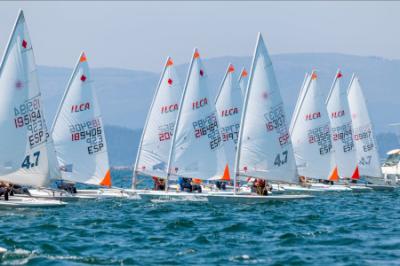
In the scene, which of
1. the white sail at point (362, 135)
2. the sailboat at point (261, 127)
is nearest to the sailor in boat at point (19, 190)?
the sailboat at point (261, 127)

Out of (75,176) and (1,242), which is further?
(75,176)

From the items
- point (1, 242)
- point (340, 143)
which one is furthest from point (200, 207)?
point (340, 143)

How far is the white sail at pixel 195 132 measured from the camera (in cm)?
4909

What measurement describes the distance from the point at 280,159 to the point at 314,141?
523 inches

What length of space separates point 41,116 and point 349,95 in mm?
32604

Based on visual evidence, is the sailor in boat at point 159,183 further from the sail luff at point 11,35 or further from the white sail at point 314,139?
the sail luff at point 11,35

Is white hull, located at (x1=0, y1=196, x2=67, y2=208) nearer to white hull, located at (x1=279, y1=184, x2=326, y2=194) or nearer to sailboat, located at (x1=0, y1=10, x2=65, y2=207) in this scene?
sailboat, located at (x1=0, y1=10, x2=65, y2=207)

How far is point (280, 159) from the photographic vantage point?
158 feet

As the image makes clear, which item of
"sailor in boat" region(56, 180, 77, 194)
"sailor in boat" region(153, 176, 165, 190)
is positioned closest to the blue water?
"sailor in boat" region(56, 180, 77, 194)

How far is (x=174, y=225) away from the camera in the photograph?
119 ft

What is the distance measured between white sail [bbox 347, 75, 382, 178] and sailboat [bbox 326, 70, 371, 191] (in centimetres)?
307

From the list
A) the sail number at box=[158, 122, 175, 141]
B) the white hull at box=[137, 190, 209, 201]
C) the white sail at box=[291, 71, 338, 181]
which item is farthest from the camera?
the white sail at box=[291, 71, 338, 181]

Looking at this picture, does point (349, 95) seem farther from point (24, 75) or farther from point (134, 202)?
point (24, 75)

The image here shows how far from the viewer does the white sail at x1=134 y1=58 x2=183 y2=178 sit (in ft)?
172
